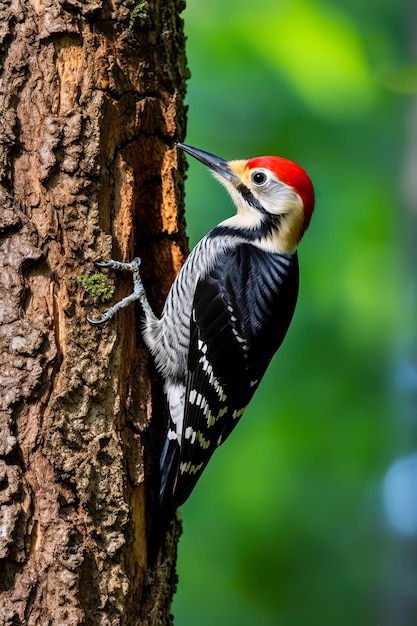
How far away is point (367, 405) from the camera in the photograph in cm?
650

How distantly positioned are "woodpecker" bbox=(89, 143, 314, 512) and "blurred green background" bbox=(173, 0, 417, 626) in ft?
7.25

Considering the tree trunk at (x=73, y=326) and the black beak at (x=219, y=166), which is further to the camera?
the black beak at (x=219, y=166)

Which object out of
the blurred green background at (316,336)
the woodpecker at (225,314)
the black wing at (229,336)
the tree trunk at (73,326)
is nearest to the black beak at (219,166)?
the woodpecker at (225,314)

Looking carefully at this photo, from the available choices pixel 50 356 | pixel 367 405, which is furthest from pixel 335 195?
pixel 50 356

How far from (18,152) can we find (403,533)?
4.45 metres

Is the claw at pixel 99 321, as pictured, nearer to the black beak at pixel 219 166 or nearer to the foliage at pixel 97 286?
the foliage at pixel 97 286

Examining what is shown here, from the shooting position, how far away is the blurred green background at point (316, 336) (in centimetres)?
557

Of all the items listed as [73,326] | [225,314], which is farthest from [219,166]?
[73,326]

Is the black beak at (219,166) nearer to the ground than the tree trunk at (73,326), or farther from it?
farther from it

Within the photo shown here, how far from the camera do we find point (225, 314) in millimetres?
3275

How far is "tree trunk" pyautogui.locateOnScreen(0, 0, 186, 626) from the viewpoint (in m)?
2.42

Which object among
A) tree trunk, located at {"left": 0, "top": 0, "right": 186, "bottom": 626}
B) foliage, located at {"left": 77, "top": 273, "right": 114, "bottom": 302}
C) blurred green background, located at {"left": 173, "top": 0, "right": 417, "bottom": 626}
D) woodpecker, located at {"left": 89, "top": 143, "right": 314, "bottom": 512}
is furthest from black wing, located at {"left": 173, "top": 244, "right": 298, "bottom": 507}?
blurred green background, located at {"left": 173, "top": 0, "right": 417, "bottom": 626}

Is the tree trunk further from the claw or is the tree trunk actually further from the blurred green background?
the blurred green background

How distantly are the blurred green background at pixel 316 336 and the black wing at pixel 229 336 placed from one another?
2.37 metres
